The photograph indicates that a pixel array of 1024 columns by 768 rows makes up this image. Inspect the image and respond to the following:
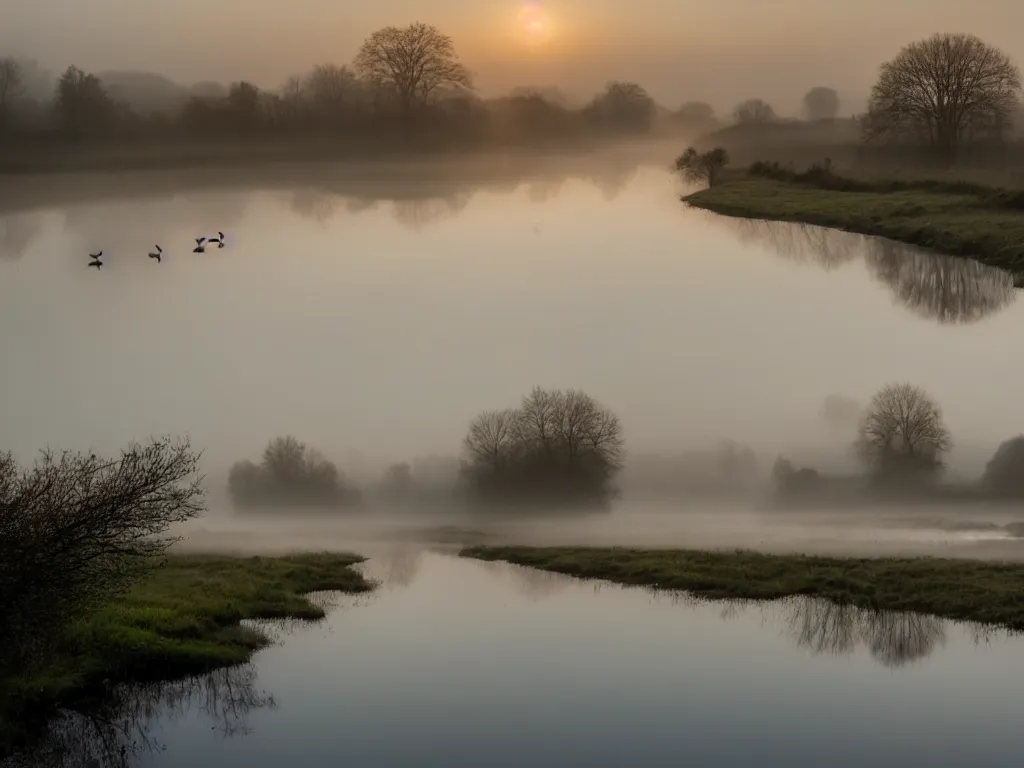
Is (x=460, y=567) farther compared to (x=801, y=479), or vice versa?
(x=801, y=479)

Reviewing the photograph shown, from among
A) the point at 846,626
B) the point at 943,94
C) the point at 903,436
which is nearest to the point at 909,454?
the point at 903,436

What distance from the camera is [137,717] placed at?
21.4m

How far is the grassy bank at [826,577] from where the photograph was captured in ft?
88.1

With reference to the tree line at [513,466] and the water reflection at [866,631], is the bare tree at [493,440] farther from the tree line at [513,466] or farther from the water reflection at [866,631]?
the water reflection at [866,631]

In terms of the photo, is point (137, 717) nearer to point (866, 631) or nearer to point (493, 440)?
point (866, 631)

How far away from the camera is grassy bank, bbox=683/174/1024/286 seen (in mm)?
54031

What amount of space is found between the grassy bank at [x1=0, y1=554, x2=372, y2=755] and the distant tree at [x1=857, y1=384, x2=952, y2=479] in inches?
813

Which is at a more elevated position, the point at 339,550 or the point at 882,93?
the point at 882,93

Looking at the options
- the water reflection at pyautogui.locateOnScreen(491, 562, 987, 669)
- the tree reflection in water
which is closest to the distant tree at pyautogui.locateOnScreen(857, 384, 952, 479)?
the water reflection at pyautogui.locateOnScreen(491, 562, 987, 669)

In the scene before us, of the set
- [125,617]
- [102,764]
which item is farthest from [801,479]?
[102,764]

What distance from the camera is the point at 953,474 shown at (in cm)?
4269

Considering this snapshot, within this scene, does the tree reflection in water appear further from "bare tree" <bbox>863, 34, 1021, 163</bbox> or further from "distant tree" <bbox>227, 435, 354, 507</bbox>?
"bare tree" <bbox>863, 34, 1021, 163</bbox>

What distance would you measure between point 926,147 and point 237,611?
188 ft

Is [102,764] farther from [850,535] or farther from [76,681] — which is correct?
[850,535]
